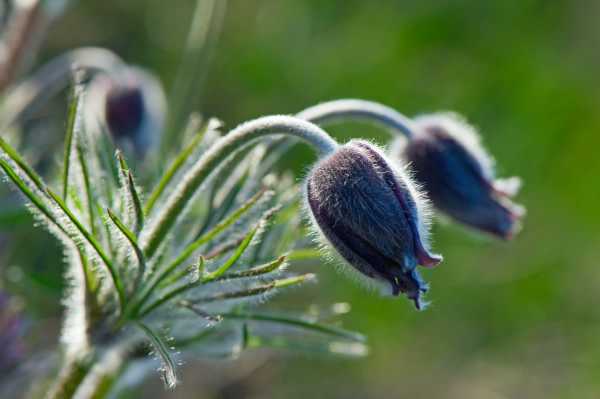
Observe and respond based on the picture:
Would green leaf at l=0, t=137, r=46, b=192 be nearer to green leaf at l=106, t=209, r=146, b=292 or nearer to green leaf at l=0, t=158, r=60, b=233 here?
green leaf at l=0, t=158, r=60, b=233

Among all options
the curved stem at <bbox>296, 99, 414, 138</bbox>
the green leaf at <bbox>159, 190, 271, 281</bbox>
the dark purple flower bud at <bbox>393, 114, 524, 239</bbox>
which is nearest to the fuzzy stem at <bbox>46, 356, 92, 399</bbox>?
the green leaf at <bbox>159, 190, 271, 281</bbox>

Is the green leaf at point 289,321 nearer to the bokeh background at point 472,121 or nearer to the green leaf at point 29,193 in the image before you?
the green leaf at point 29,193

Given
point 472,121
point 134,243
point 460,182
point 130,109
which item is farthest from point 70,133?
point 472,121

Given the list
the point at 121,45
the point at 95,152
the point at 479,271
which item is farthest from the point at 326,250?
the point at 121,45

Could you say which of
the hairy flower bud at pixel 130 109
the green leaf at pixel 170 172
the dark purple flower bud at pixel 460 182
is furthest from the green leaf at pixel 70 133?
the dark purple flower bud at pixel 460 182

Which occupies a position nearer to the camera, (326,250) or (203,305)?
(326,250)

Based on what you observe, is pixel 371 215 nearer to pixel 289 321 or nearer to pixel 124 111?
pixel 289 321

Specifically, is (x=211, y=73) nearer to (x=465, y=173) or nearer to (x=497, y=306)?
(x=497, y=306)
